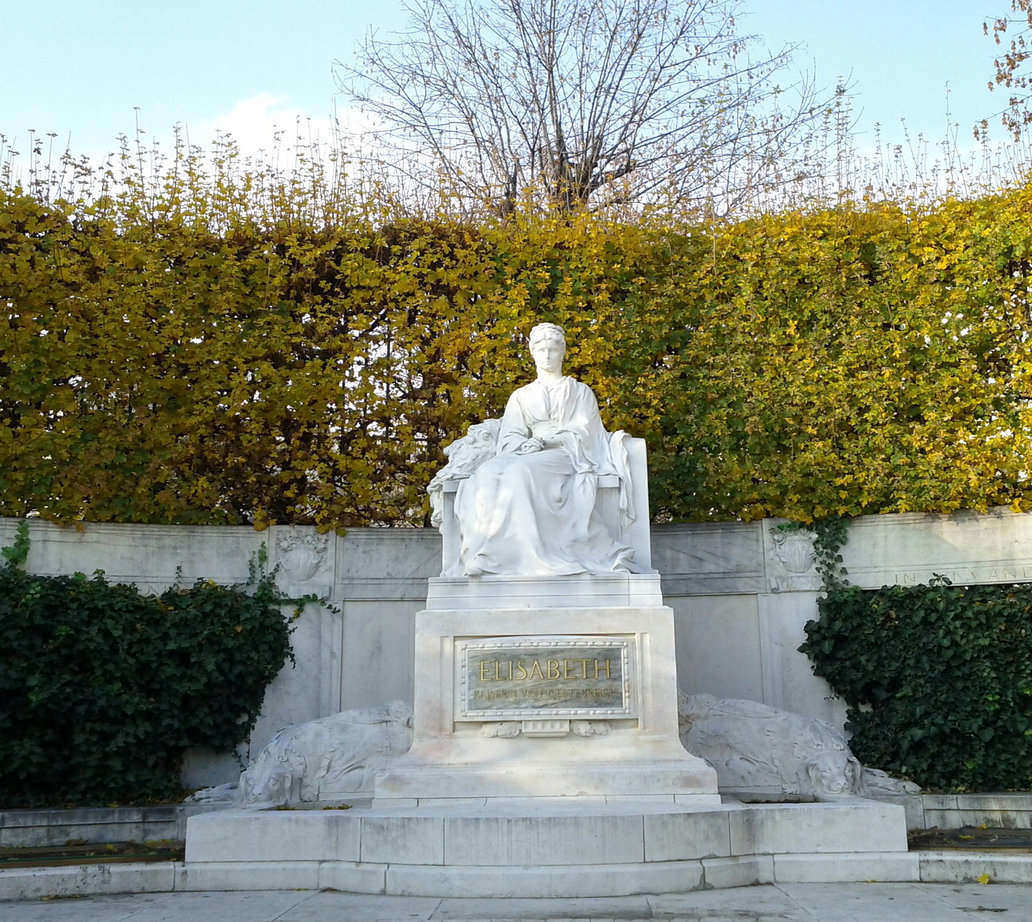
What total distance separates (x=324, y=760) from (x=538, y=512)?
2.30m

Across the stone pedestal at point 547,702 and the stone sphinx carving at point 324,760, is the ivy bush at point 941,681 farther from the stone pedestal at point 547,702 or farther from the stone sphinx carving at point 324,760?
the stone sphinx carving at point 324,760

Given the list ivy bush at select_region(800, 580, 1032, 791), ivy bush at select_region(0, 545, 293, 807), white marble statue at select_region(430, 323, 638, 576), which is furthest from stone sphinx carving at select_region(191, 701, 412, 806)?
ivy bush at select_region(800, 580, 1032, 791)

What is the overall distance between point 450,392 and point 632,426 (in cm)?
166

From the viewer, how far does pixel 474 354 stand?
380 inches

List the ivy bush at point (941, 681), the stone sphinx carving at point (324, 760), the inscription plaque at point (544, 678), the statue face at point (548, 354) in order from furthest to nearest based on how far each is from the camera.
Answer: the ivy bush at point (941, 681) → the statue face at point (548, 354) → the stone sphinx carving at point (324, 760) → the inscription plaque at point (544, 678)

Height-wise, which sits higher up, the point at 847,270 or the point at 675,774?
the point at 847,270

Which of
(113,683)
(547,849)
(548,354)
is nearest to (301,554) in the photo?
Result: (113,683)

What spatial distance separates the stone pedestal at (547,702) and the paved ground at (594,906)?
1.00m

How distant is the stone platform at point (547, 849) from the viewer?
5.32 metres

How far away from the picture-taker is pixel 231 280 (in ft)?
31.4

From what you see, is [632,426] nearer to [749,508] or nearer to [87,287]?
[749,508]

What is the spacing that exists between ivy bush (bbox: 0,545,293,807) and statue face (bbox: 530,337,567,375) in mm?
3130

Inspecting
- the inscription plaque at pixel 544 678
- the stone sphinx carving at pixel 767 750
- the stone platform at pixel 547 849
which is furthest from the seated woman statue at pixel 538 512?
the stone platform at pixel 547 849

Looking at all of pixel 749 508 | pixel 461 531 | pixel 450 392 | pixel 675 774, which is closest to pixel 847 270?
pixel 749 508
